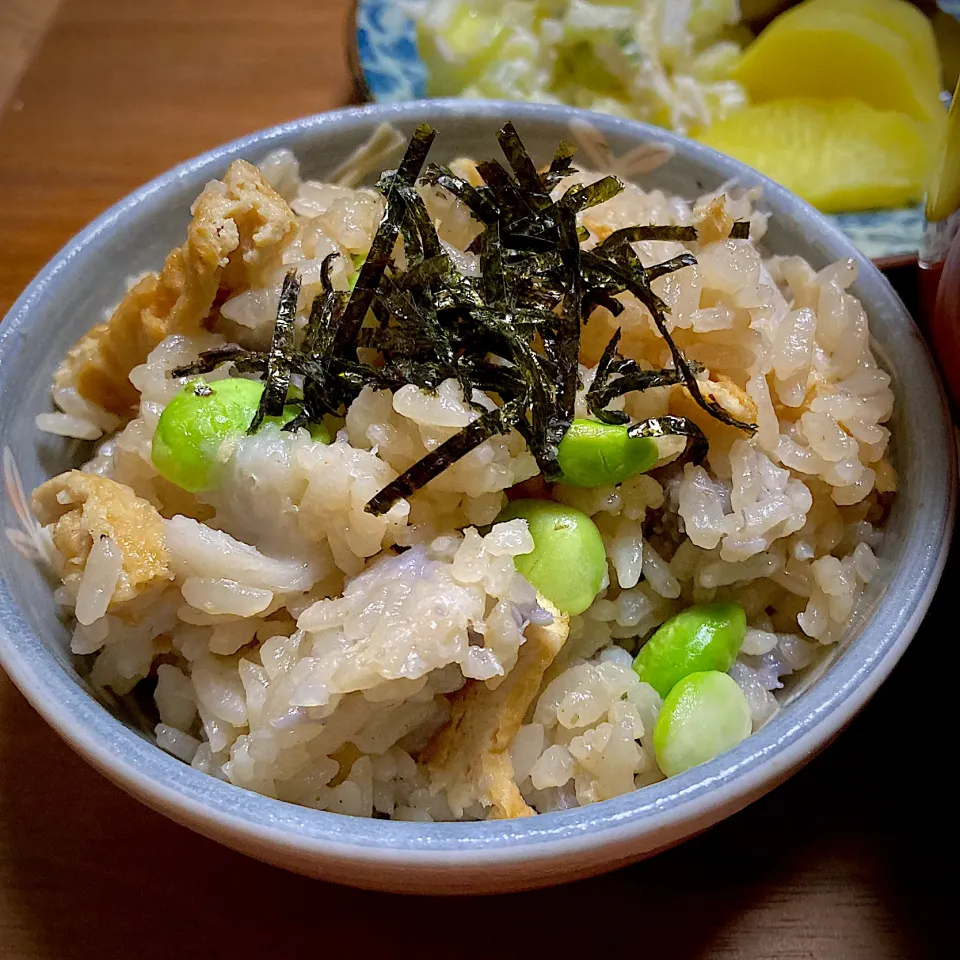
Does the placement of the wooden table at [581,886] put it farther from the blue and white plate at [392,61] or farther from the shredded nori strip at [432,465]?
the blue and white plate at [392,61]

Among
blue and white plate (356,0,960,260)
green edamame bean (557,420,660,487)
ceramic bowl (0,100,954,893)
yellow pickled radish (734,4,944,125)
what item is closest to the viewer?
ceramic bowl (0,100,954,893)

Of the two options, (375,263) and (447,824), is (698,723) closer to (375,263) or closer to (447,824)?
(447,824)

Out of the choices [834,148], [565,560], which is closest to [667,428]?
[565,560]

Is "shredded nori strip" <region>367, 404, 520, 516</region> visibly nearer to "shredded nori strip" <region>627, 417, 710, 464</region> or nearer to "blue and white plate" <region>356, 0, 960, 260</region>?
"shredded nori strip" <region>627, 417, 710, 464</region>

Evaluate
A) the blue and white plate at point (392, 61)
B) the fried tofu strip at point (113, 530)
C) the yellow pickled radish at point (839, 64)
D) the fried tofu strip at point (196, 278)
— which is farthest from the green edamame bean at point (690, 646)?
the yellow pickled radish at point (839, 64)

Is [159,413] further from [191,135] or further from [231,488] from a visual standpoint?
[191,135]

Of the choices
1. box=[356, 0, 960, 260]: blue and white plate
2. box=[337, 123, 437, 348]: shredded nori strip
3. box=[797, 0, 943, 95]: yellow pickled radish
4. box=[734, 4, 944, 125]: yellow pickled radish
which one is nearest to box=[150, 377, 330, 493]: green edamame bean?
box=[337, 123, 437, 348]: shredded nori strip

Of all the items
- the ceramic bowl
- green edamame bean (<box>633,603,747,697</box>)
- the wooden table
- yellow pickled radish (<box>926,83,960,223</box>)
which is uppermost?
yellow pickled radish (<box>926,83,960,223</box>)
